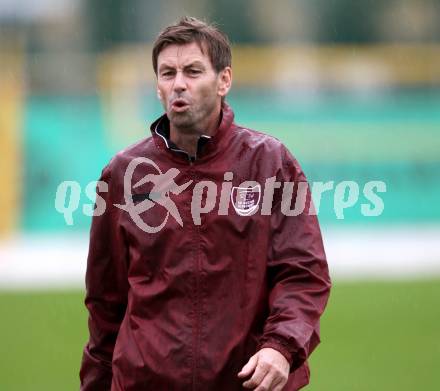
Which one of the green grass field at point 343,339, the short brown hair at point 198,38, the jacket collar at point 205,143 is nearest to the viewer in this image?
the jacket collar at point 205,143

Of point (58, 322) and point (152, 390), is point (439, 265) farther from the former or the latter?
point (152, 390)

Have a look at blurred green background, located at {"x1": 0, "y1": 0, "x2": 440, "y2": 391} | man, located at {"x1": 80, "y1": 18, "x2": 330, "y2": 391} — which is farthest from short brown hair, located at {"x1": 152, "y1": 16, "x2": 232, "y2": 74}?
blurred green background, located at {"x1": 0, "y1": 0, "x2": 440, "y2": 391}

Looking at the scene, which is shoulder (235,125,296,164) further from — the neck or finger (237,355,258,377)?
finger (237,355,258,377)

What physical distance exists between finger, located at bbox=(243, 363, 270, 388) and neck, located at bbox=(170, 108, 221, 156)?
854 mm

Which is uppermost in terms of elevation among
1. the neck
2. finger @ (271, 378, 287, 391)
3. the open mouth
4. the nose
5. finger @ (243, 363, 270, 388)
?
the nose

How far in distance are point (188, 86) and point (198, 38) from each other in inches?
7.5

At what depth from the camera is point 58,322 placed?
38.7ft

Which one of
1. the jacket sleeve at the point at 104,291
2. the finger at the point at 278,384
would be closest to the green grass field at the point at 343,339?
the jacket sleeve at the point at 104,291

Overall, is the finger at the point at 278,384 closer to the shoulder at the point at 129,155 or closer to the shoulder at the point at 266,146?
the shoulder at the point at 266,146

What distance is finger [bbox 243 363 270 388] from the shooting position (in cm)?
391

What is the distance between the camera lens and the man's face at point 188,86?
14.1 ft

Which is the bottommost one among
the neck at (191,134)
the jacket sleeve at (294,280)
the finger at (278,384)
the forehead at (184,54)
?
the finger at (278,384)

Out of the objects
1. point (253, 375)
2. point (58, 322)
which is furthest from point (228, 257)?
point (58, 322)

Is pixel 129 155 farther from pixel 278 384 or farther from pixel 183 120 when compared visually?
pixel 278 384
